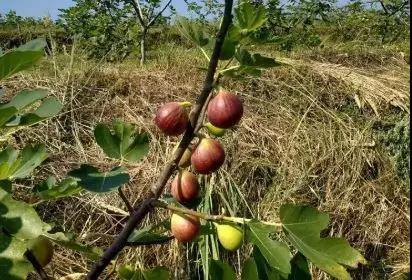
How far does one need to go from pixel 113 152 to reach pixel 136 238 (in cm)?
11

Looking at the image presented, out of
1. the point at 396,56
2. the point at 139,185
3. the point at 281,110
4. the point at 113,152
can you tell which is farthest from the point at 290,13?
the point at 113,152

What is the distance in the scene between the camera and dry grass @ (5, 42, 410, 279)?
229 cm

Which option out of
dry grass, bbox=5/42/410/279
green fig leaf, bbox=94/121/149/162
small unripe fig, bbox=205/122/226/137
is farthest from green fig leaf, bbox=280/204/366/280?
dry grass, bbox=5/42/410/279

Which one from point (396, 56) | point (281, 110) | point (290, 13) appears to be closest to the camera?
point (281, 110)

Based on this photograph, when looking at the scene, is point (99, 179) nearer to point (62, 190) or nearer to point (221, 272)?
point (62, 190)

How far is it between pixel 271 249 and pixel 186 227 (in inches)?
3.7

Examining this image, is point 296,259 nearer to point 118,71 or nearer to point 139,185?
point 139,185

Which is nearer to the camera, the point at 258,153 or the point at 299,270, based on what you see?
the point at 299,270

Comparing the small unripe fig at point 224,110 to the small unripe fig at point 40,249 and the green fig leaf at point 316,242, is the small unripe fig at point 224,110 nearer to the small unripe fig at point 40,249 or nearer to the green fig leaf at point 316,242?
the green fig leaf at point 316,242

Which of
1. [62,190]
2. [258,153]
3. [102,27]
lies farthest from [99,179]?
[102,27]

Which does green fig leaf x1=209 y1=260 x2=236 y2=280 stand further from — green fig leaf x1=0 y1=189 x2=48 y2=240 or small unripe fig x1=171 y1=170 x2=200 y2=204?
green fig leaf x1=0 y1=189 x2=48 y2=240

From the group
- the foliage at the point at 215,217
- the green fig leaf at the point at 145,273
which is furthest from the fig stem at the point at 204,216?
the green fig leaf at the point at 145,273

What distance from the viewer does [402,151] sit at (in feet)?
10.2

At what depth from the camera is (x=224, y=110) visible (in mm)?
560
